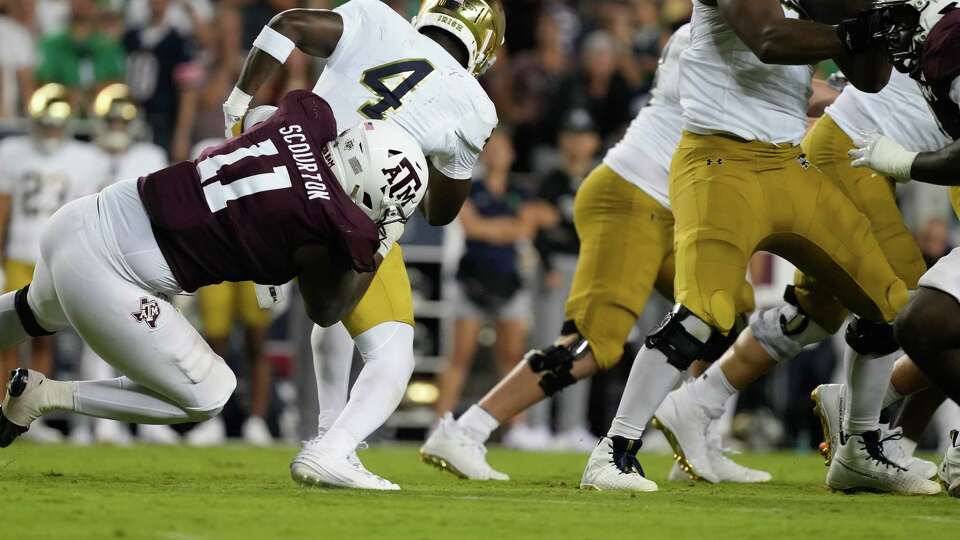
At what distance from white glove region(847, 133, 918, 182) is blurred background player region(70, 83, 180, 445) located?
21.4 feet

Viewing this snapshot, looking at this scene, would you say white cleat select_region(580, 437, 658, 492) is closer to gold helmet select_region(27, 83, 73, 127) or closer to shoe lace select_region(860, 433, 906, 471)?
shoe lace select_region(860, 433, 906, 471)

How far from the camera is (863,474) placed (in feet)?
20.7

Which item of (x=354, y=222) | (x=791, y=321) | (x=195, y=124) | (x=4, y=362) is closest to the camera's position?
(x=354, y=222)

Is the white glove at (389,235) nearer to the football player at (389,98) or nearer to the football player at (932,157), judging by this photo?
the football player at (389,98)

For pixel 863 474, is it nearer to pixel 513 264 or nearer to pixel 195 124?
pixel 513 264

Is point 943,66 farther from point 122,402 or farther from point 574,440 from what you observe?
point 574,440

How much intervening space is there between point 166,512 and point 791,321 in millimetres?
3224

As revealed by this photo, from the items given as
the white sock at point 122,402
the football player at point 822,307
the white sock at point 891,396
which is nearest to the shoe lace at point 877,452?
the football player at point 822,307

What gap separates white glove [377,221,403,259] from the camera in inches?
220

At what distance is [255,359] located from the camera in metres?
11.2

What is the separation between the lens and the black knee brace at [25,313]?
5742 mm

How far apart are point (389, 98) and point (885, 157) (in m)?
1.87

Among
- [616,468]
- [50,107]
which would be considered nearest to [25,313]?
[616,468]

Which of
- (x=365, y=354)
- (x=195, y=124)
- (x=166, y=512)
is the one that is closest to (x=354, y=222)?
(x=365, y=354)
